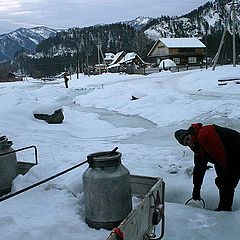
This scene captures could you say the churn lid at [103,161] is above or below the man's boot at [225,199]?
above

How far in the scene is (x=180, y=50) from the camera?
241ft

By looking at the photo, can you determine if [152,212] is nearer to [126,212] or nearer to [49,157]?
[126,212]

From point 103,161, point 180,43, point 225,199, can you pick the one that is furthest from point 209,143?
point 180,43

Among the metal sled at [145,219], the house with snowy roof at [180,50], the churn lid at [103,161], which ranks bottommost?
the house with snowy roof at [180,50]

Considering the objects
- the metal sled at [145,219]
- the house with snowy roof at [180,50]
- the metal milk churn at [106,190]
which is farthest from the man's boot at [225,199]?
the house with snowy roof at [180,50]

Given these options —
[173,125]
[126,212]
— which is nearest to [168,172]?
[126,212]

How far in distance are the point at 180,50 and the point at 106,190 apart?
7168 centimetres

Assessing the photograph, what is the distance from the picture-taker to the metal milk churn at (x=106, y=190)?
13.6 ft

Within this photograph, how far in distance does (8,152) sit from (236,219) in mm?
3342

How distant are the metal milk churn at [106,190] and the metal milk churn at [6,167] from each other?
6.83ft

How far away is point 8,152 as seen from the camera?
226 inches

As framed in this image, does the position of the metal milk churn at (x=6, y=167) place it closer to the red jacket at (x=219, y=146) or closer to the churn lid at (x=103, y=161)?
the churn lid at (x=103, y=161)

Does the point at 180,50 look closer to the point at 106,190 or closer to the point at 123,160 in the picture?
the point at 123,160

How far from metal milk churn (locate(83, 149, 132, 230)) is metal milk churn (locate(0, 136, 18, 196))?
2.08 meters
